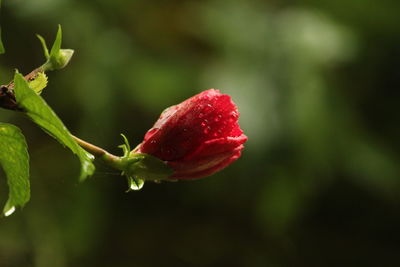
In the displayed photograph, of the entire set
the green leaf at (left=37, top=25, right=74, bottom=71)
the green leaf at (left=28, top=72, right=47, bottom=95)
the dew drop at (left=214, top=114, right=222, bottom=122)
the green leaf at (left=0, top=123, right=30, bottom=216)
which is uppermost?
the green leaf at (left=37, top=25, right=74, bottom=71)

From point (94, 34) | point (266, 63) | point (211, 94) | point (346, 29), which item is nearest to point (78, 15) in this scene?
point (94, 34)

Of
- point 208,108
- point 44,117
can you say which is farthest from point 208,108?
point 44,117

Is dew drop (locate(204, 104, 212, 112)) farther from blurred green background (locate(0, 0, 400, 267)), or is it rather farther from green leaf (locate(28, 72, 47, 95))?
blurred green background (locate(0, 0, 400, 267))

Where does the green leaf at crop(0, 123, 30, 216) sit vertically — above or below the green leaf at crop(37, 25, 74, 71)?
below

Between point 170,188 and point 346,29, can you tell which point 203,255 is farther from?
point 346,29

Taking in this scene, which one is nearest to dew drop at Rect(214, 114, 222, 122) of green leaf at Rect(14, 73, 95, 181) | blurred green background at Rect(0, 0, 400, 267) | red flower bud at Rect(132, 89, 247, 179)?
red flower bud at Rect(132, 89, 247, 179)

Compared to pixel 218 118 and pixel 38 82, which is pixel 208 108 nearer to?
pixel 218 118
